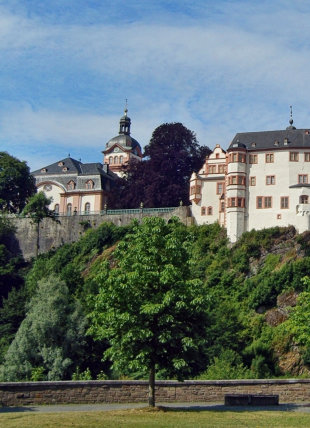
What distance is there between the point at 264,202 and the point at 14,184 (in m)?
31.8

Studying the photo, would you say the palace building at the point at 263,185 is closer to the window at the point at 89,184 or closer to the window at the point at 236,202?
the window at the point at 236,202

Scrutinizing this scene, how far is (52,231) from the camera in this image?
78.5m

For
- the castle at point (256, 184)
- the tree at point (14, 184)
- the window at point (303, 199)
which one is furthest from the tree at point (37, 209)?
the window at point (303, 199)

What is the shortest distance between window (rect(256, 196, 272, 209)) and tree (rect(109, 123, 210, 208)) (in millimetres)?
12524

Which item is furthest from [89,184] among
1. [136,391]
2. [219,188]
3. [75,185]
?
[136,391]

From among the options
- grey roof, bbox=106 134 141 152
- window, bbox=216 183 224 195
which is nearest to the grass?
window, bbox=216 183 224 195

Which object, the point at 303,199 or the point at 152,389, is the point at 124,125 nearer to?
the point at 303,199

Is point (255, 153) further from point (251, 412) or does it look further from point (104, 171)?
point (251, 412)

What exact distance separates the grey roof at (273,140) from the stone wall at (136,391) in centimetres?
4140

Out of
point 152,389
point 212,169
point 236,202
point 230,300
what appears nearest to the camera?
point 152,389

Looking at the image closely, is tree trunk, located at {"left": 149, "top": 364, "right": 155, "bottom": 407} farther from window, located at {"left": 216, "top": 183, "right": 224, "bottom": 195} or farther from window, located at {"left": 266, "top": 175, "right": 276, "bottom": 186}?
window, located at {"left": 216, "top": 183, "right": 224, "bottom": 195}

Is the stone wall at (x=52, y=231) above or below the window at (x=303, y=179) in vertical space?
below

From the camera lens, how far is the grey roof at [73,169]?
93438 mm

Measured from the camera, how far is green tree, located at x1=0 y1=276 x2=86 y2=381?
44.2m
